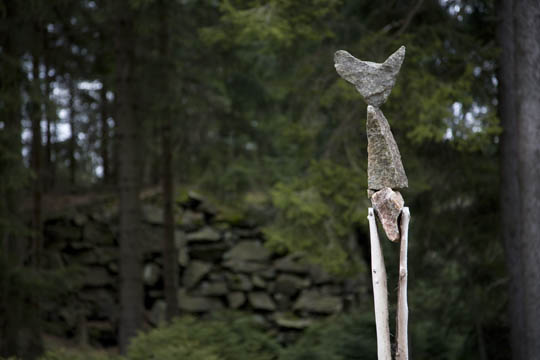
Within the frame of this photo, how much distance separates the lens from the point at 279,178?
11.1m

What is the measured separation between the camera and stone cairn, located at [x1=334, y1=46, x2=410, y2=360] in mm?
2873

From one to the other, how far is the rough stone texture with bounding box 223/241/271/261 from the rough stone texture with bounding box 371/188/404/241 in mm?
9733

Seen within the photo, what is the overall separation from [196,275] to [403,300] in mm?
9945

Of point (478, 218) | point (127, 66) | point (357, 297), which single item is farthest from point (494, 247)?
point (127, 66)

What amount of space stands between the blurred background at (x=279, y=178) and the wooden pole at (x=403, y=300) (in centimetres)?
46

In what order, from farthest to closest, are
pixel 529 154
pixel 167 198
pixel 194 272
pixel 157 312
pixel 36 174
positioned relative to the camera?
pixel 194 272 → pixel 157 312 → pixel 167 198 → pixel 36 174 → pixel 529 154

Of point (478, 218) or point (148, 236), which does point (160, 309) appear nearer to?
point (148, 236)

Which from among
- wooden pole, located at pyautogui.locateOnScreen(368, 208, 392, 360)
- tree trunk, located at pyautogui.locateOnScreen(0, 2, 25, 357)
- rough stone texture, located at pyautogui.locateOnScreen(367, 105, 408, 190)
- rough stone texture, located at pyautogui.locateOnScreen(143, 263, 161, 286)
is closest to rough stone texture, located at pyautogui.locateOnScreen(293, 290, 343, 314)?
rough stone texture, located at pyautogui.locateOnScreen(143, 263, 161, 286)

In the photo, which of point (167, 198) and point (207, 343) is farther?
point (167, 198)

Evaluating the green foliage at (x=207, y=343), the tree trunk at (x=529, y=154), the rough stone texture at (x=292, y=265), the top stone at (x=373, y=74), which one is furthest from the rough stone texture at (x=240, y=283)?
the top stone at (x=373, y=74)

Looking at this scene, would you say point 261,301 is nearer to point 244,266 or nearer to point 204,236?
point 244,266

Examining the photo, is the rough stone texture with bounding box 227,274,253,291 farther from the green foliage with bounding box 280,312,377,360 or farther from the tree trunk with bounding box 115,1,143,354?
the green foliage with bounding box 280,312,377,360

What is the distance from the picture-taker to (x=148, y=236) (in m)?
12.5

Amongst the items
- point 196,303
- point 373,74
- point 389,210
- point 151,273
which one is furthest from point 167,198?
point 389,210
